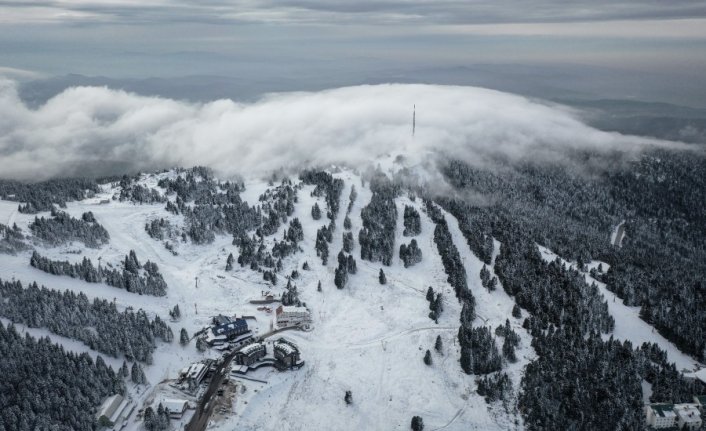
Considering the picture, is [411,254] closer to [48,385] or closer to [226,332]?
[226,332]

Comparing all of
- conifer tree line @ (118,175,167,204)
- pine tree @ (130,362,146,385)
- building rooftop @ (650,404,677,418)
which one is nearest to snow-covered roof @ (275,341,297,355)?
pine tree @ (130,362,146,385)

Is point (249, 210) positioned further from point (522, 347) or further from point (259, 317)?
point (522, 347)

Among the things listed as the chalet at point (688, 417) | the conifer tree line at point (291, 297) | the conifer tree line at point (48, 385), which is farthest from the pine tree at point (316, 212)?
the chalet at point (688, 417)

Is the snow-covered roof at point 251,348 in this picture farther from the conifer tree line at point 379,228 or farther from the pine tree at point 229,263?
the conifer tree line at point 379,228

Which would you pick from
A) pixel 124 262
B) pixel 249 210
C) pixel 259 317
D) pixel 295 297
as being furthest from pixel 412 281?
pixel 124 262

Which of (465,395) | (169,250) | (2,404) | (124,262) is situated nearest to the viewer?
(2,404)

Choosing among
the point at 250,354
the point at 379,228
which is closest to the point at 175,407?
the point at 250,354
